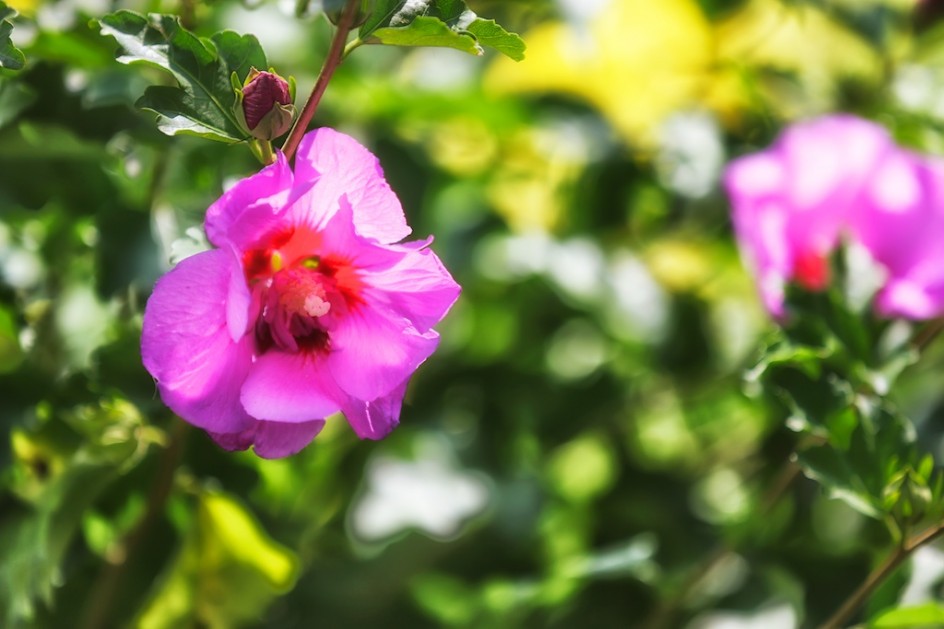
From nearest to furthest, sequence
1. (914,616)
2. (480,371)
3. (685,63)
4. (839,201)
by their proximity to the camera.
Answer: (914,616)
(839,201)
(480,371)
(685,63)

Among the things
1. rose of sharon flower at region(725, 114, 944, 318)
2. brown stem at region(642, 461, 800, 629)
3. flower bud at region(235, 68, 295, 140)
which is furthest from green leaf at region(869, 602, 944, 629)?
flower bud at region(235, 68, 295, 140)

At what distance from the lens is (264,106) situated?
397 millimetres

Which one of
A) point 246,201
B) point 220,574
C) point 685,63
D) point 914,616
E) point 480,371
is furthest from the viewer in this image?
point 685,63

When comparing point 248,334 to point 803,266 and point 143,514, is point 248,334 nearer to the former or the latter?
point 143,514

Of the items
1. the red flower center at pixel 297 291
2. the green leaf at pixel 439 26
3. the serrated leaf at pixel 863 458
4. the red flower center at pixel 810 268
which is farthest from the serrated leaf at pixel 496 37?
the red flower center at pixel 810 268

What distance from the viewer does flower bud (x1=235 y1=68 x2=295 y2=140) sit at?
0.40 m

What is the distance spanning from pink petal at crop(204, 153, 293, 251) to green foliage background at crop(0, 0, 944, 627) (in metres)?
0.05

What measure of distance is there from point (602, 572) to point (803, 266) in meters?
0.25

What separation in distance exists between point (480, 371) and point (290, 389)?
0.41 meters

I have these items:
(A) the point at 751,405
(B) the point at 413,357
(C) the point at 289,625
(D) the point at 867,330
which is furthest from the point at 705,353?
(B) the point at 413,357

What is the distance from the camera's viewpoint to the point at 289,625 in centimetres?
73

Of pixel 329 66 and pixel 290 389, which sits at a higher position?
pixel 329 66

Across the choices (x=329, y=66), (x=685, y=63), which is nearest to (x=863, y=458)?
(x=329, y=66)

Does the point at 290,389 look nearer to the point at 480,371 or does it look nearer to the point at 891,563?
the point at 891,563
